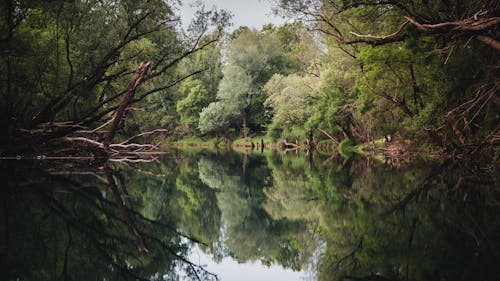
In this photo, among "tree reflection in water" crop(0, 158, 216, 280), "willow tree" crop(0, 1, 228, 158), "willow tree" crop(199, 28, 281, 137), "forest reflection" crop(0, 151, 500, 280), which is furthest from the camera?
"willow tree" crop(199, 28, 281, 137)

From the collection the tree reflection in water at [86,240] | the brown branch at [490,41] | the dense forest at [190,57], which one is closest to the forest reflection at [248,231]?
the tree reflection in water at [86,240]

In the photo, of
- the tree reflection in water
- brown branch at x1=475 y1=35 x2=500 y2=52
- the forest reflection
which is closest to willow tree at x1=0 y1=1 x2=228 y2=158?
the forest reflection

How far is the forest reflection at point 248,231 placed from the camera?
4020 mm

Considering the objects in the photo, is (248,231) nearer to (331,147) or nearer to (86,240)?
(86,240)

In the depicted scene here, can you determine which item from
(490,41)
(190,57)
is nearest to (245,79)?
(190,57)

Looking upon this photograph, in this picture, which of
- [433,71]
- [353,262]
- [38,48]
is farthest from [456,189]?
[38,48]

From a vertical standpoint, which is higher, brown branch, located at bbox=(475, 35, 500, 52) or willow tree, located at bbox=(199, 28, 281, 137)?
willow tree, located at bbox=(199, 28, 281, 137)

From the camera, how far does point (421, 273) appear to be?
384 centimetres

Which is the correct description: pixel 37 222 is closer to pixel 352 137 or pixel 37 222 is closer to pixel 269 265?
pixel 269 265

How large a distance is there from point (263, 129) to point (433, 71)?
41.7 metres

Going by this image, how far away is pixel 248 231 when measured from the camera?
605 cm

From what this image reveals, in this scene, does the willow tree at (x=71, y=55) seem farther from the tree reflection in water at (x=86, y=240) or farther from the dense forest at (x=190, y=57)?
the tree reflection in water at (x=86, y=240)

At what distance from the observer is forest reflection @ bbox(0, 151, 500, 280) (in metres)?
4.02

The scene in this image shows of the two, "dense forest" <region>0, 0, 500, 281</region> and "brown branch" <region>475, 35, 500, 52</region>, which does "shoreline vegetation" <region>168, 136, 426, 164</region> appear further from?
"brown branch" <region>475, 35, 500, 52</region>
